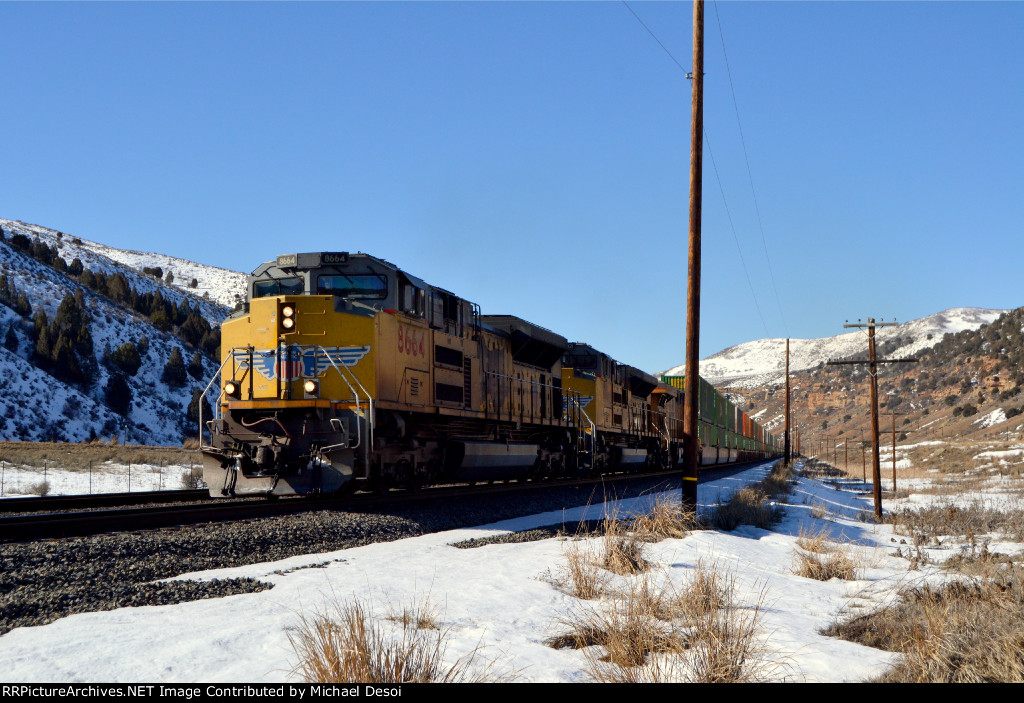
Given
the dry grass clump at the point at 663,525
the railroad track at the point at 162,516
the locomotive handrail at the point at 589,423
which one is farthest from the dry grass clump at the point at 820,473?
the railroad track at the point at 162,516

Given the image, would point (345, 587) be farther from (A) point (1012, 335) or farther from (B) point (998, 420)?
(A) point (1012, 335)

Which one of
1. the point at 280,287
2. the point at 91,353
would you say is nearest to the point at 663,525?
the point at 280,287

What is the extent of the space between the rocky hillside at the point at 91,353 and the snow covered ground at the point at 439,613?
43.3 metres

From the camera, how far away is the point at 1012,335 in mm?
93812

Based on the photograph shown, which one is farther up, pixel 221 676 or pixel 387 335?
pixel 387 335

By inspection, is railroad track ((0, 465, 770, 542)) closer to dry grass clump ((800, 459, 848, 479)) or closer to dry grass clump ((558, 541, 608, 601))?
dry grass clump ((558, 541, 608, 601))

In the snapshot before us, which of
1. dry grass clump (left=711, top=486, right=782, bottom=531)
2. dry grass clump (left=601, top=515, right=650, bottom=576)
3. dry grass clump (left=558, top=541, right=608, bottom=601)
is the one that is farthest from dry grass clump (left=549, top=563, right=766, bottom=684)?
dry grass clump (left=711, top=486, right=782, bottom=531)

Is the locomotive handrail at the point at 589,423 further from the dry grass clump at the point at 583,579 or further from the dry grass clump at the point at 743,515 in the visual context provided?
the dry grass clump at the point at 583,579

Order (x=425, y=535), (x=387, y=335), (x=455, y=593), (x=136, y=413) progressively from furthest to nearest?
(x=136, y=413) → (x=387, y=335) → (x=425, y=535) → (x=455, y=593)

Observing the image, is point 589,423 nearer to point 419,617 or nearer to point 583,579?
point 583,579

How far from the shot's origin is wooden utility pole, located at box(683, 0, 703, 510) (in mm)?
14224

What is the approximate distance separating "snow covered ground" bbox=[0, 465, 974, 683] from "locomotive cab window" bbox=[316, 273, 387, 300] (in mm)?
4913

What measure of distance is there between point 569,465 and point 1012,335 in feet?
296
